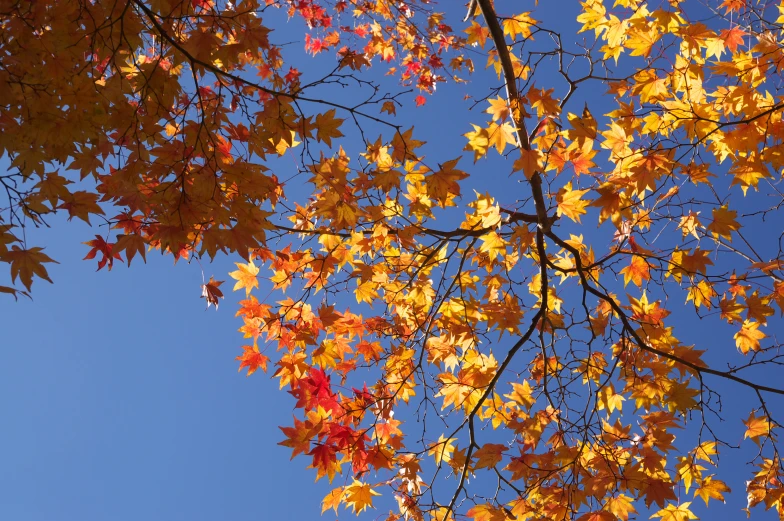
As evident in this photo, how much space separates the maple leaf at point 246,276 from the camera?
3.65 metres

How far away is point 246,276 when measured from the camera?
12.0 feet

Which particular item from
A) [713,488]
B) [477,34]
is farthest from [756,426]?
[477,34]

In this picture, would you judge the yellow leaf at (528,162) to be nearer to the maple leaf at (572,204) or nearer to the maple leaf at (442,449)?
the maple leaf at (572,204)

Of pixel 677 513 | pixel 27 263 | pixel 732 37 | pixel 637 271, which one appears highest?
pixel 732 37

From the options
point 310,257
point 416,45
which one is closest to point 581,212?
point 310,257

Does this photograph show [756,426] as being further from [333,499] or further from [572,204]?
[333,499]

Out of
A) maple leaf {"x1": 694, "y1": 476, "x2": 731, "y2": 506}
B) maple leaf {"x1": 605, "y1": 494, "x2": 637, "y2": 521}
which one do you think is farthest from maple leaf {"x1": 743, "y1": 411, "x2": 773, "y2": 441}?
maple leaf {"x1": 605, "y1": 494, "x2": 637, "y2": 521}

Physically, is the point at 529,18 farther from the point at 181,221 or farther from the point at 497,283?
the point at 181,221

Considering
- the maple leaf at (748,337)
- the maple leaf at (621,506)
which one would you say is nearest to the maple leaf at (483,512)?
the maple leaf at (621,506)

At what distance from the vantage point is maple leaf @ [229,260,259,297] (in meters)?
3.65

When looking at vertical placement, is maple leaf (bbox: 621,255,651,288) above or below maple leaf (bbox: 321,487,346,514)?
above

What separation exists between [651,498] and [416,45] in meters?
5.00

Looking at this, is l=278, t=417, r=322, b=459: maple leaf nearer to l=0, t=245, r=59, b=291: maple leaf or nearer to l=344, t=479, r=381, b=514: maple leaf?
l=344, t=479, r=381, b=514: maple leaf

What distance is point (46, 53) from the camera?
268 cm
